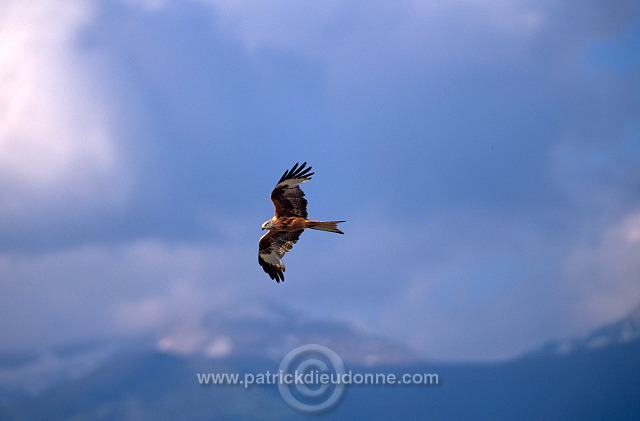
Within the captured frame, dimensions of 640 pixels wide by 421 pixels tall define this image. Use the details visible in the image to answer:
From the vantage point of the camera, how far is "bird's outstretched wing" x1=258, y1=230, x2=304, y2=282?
31.3m

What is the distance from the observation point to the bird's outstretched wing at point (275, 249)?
103 ft

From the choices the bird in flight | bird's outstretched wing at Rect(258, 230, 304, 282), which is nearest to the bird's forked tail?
the bird in flight

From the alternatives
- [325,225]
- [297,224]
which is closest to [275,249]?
[297,224]

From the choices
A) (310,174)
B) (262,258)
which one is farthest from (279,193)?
(262,258)

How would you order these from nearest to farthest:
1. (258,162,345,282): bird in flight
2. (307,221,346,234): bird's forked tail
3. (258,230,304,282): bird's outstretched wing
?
(307,221,346,234): bird's forked tail → (258,162,345,282): bird in flight → (258,230,304,282): bird's outstretched wing

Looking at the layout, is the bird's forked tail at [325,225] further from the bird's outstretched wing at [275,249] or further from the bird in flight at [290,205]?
the bird's outstretched wing at [275,249]

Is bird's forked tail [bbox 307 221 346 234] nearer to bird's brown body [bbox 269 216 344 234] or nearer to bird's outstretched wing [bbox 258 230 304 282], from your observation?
bird's brown body [bbox 269 216 344 234]

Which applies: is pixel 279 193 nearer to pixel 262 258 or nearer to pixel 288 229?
pixel 288 229

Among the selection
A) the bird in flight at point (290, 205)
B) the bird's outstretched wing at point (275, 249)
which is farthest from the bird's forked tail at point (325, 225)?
the bird's outstretched wing at point (275, 249)

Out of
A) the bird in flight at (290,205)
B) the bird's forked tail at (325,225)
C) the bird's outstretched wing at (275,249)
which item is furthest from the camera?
the bird's outstretched wing at (275,249)

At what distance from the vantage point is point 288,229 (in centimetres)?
2961

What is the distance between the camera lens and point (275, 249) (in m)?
31.8

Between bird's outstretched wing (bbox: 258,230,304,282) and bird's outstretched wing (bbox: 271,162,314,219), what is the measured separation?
7.11ft

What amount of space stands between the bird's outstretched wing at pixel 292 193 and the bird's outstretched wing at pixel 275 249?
7.11 ft
